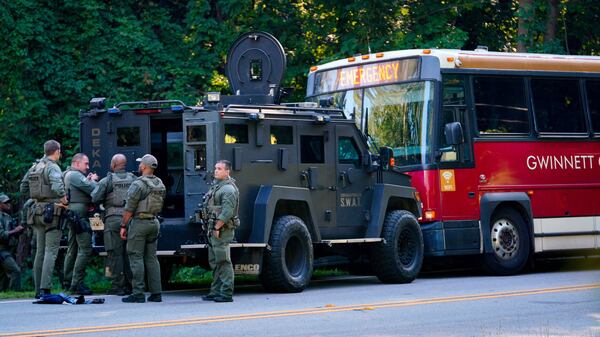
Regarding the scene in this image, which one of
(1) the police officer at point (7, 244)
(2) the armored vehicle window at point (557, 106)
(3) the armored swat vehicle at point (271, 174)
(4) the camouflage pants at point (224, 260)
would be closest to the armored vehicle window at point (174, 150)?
(3) the armored swat vehicle at point (271, 174)

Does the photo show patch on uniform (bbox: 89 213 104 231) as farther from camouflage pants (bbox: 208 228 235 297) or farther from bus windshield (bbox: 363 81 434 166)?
bus windshield (bbox: 363 81 434 166)

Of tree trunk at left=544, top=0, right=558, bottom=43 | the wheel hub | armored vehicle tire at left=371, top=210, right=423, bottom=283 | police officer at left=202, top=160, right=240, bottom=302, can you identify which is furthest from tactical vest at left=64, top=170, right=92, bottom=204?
tree trunk at left=544, top=0, right=558, bottom=43

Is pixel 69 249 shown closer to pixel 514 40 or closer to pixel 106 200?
pixel 106 200

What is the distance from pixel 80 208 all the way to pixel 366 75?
5.70m

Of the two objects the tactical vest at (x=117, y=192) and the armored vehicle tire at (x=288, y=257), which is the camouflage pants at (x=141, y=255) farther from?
the armored vehicle tire at (x=288, y=257)

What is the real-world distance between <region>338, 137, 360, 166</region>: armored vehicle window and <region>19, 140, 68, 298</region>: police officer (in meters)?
4.10

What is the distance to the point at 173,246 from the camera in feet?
50.4

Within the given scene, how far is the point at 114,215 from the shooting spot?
50.9 ft

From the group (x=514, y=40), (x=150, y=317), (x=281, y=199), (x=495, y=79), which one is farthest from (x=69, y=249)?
(x=514, y=40)

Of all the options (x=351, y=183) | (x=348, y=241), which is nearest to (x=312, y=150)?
(x=351, y=183)

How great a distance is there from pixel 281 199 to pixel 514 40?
14981mm

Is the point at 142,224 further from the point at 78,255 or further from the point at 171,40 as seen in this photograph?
the point at 171,40

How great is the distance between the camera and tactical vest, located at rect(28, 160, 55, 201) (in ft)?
49.2

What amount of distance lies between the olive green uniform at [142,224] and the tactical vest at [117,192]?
87cm
